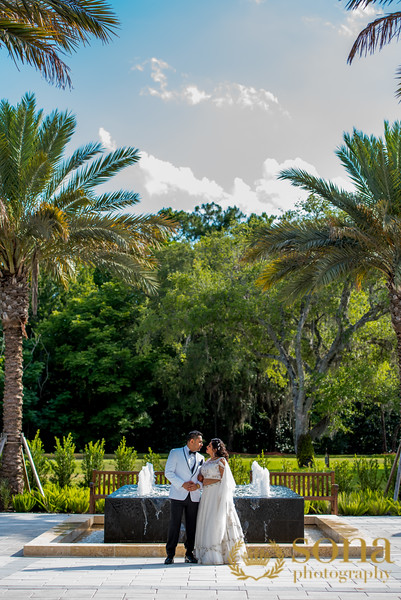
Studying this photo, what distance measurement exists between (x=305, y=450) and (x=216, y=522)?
1419 centimetres

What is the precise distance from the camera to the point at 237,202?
155 feet

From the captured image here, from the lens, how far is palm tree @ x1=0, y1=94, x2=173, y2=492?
13.5 metres

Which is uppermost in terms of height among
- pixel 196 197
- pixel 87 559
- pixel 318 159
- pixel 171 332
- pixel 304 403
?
pixel 196 197

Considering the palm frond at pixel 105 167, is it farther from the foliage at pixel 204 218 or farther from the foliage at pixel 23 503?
the foliage at pixel 204 218

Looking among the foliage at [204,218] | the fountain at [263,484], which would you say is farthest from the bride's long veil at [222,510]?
the foliage at [204,218]

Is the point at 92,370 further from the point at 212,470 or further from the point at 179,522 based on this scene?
the point at 212,470

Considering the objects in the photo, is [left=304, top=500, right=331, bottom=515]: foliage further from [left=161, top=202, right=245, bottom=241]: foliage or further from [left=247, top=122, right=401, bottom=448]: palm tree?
[left=161, top=202, right=245, bottom=241]: foliage

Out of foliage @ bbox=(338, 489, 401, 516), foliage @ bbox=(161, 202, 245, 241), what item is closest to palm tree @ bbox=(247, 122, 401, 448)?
foliage @ bbox=(338, 489, 401, 516)

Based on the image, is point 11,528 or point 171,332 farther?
point 171,332

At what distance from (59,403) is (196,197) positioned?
18610 millimetres

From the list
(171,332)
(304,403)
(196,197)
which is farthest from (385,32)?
(196,197)

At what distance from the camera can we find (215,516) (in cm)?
753

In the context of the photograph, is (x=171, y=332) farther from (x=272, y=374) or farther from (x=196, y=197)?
(x=196, y=197)
